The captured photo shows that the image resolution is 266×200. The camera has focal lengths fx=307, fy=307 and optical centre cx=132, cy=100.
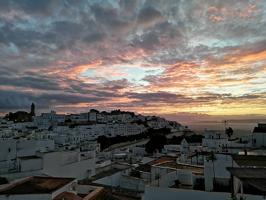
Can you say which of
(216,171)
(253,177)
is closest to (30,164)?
(216,171)

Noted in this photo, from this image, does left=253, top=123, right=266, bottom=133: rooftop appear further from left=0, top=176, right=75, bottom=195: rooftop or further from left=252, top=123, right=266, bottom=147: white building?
left=0, top=176, right=75, bottom=195: rooftop

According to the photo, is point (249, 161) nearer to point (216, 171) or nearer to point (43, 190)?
point (216, 171)

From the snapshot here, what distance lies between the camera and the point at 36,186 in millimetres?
14547

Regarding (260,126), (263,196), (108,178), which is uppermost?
(260,126)

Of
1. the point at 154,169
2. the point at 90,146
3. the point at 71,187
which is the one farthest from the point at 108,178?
the point at 90,146

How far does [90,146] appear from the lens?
5028cm

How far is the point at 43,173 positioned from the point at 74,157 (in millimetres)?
3545

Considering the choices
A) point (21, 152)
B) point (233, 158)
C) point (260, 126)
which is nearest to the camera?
point (233, 158)

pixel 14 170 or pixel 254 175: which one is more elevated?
pixel 254 175

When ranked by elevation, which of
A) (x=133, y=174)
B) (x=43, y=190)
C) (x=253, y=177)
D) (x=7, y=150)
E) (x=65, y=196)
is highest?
(x=253, y=177)

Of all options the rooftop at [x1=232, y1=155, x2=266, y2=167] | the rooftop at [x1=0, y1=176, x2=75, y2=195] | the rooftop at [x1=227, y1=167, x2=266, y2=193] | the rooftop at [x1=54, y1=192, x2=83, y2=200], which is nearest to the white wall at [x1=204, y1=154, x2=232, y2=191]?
the rooftop at [x1=232, y1=155, x2=266, y2=167]

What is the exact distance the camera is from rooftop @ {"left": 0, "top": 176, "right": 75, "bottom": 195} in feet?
44.6

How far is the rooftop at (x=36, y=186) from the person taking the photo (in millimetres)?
13586

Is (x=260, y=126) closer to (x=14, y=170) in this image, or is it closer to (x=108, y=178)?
(x=108, y=178)
